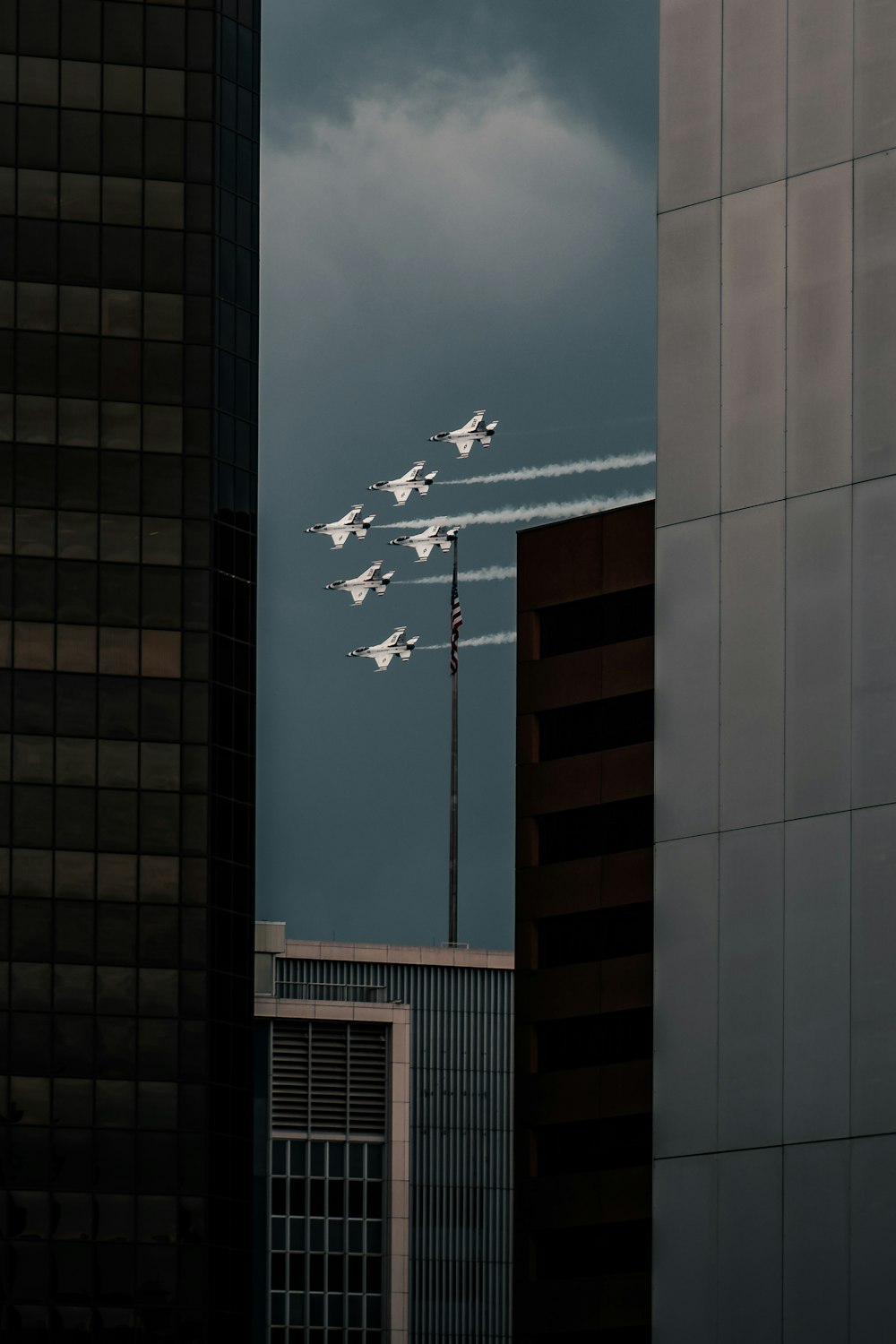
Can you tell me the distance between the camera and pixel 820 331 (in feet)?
148

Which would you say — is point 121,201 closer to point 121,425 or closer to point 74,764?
point 121,425

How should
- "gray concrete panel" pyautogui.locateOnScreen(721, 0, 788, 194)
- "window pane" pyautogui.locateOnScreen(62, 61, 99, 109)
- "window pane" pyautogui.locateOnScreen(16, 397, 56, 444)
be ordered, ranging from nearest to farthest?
"gray concrete panel" pyautogui.locateOnScreen(721, 0, 788, 194)
"window pane" pyautogui.locateOnScreen(16, 397, 56, 444)
"window pane" pyautogui.locateOnScreen(62, 61, 99, 109)

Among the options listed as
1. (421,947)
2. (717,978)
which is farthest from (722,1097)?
(421,947)

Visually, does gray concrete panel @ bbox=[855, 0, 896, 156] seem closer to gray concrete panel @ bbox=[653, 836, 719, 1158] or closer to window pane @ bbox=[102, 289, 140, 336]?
gray concrete panel @ bbox=[653, 836, 719, 1158]

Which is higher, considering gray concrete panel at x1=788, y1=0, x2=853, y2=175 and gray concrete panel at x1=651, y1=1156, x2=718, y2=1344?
gray concrete panel at x1=788, y1=0, x2=853, y2=175

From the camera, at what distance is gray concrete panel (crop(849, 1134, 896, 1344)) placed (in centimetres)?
4112

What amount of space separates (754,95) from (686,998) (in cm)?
1546

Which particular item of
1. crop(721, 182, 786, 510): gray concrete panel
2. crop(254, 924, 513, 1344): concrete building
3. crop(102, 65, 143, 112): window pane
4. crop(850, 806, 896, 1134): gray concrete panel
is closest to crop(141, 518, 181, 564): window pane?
crop(102, 65, 143, 112): window pane

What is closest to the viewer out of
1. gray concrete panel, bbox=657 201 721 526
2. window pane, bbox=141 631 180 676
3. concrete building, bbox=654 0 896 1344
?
concrete building, bbox=654 0 896 1344

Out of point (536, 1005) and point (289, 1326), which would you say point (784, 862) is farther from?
point (289, 1326)

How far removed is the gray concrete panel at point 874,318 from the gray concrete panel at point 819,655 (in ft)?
3.07

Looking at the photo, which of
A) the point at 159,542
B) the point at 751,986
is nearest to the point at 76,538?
the point at 159,542

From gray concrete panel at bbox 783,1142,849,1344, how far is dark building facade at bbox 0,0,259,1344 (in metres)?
69.6

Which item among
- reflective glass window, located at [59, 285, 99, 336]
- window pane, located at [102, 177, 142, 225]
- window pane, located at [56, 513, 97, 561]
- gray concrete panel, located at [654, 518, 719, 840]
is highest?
window pane, located at [102, 177, 142, 225]
